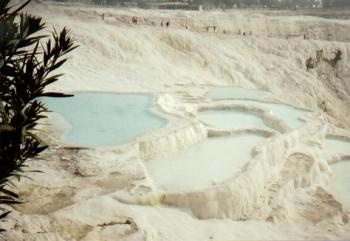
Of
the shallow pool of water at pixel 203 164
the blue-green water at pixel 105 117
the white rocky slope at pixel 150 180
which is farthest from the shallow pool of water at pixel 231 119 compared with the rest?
the blue-green water at pixel 105 117

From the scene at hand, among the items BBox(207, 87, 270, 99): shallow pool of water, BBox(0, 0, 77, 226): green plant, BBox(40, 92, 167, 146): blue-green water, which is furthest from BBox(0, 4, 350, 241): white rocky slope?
BBox(0, 0, 77, 226): green plant

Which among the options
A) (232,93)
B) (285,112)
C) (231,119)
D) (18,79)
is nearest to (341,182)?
(231,119)

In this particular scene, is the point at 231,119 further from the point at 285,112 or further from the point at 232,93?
the point at 232,93

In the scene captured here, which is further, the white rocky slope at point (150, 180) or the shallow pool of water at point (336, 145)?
the shallow pool of water at point (336, 145)

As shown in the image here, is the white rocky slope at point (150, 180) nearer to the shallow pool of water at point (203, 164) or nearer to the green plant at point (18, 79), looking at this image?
A: the shallow pool of water at point (203, 164)

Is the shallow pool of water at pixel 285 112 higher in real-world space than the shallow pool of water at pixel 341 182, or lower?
higher
